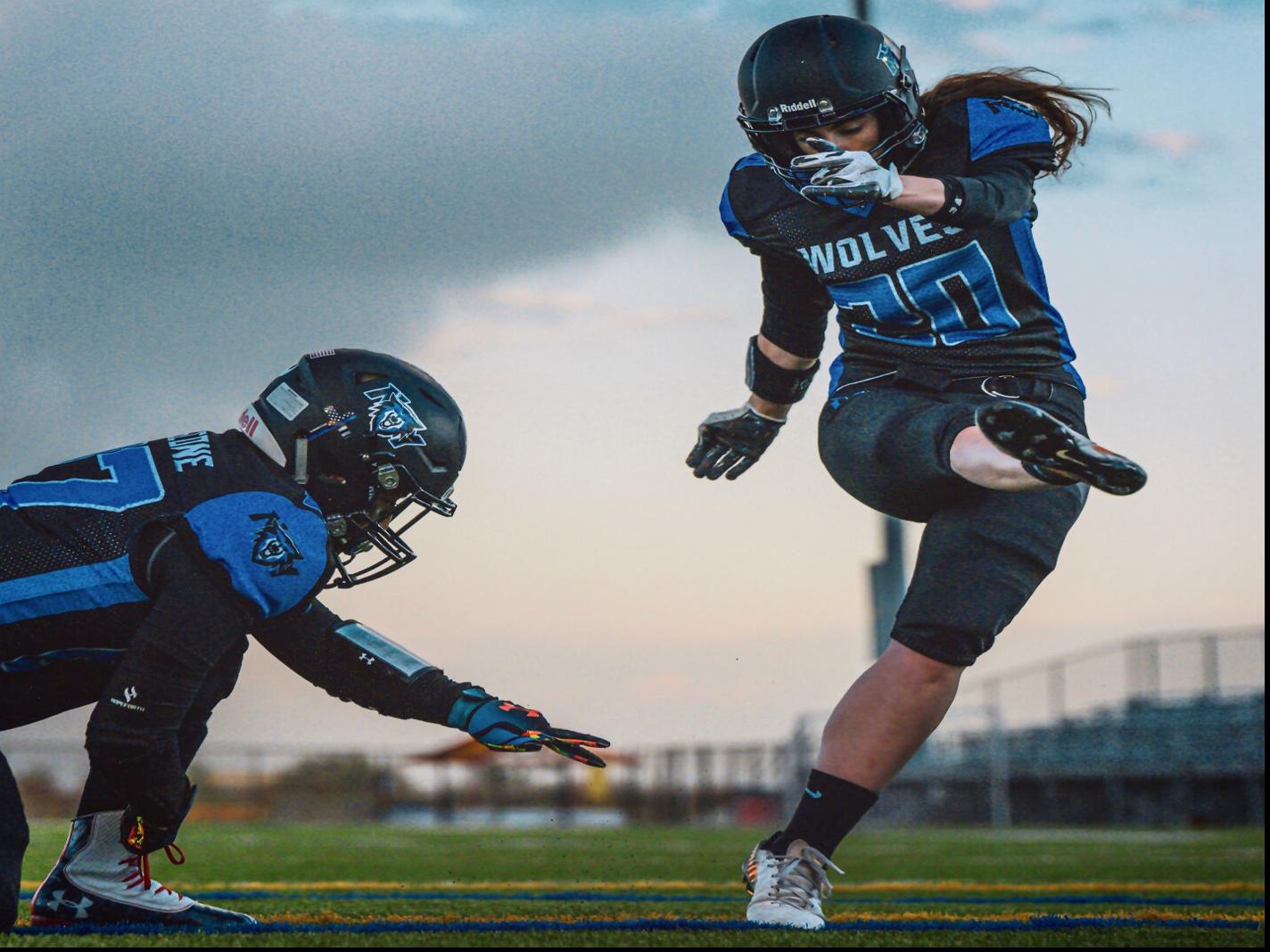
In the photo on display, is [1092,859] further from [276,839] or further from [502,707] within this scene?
[502,707]

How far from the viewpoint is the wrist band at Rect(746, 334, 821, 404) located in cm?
395

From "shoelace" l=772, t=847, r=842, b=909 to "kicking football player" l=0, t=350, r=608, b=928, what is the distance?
46cm

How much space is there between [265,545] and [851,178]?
50.2 inches

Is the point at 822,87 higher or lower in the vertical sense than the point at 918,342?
higher

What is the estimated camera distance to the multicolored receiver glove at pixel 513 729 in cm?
305

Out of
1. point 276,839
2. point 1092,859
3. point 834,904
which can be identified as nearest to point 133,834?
point 834,904

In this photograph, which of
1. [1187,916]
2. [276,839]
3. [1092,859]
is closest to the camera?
[1187,916]

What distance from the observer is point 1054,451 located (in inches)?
115

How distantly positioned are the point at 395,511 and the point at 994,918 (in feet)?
5.08

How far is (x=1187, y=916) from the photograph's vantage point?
11.7 feet

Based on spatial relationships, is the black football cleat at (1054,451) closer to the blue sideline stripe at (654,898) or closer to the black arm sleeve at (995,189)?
the black arm sleeve at (995,189)

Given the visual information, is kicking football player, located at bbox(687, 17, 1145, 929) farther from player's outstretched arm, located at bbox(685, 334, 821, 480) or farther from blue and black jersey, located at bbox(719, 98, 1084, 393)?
player's outstretched arm, located at bbox(685, 334, 821, 480)

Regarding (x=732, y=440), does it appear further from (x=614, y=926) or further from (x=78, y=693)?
(x=78, y=693)

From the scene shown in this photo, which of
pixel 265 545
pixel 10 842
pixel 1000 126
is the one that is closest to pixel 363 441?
pixel 265 545
